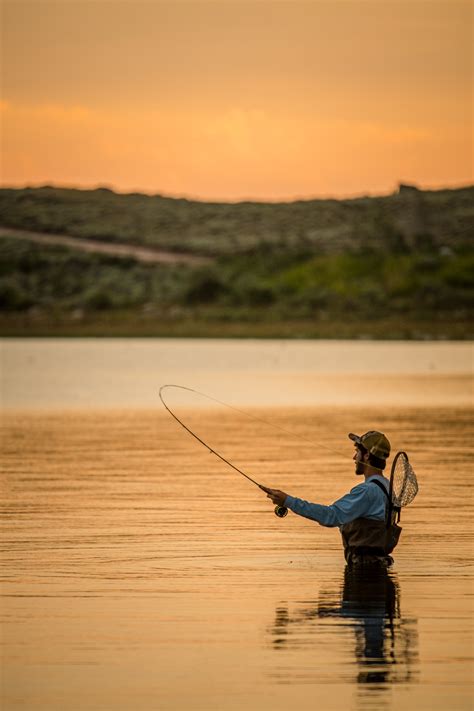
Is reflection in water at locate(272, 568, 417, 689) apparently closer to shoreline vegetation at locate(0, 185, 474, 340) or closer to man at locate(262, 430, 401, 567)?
man at locate(262, 430, 401, 567)

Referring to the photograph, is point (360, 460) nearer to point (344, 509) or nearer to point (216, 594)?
point (344, 509)

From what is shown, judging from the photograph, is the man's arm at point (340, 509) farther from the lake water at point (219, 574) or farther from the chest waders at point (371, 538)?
the lake water at point (219, 574)

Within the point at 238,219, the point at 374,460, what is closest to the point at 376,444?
the point at 374,460

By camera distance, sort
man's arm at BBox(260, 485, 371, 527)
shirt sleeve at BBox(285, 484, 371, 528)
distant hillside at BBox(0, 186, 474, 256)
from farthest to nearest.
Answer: distant hillside at BBox(0, 186, 474, 256), shirt sleeve at BBox(285, 484, 371, 528), man's arm at BBox(260, 485, 371, 527)

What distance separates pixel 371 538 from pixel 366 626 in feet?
4.97

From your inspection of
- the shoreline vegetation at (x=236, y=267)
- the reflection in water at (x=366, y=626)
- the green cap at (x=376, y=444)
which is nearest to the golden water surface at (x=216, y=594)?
the reflection in water at (x=366, y=626)

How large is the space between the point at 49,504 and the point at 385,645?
6.09 meters

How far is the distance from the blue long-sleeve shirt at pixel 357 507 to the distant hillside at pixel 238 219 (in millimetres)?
99409

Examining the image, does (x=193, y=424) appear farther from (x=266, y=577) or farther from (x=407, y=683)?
(x=407, y=683)

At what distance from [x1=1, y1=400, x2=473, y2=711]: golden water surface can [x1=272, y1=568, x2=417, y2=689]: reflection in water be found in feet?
0.05

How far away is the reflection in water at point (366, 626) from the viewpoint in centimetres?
825

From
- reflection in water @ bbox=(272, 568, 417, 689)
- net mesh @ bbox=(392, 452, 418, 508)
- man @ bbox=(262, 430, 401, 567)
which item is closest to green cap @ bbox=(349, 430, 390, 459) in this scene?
man @ bbox=(262, 430, 401, 567)

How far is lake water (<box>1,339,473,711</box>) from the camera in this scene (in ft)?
26.3

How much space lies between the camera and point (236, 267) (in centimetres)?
9331
